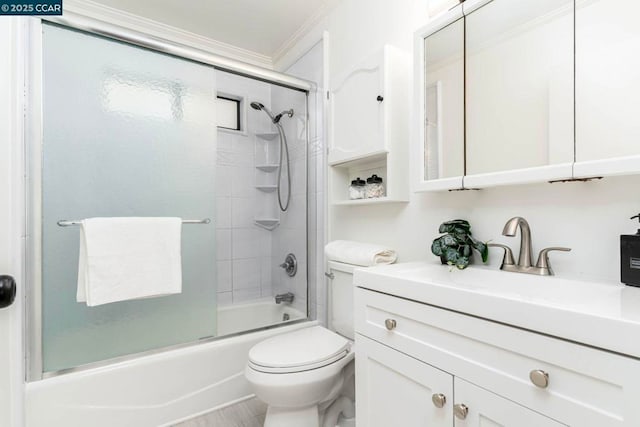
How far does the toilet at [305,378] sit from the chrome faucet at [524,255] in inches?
28.3

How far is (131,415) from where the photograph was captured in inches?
59.2

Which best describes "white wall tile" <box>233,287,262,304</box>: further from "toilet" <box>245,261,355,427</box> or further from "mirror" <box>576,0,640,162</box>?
"mirror" <box>576,0,640,162</box>

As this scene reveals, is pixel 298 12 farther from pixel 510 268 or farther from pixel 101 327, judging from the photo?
pixel 101 327

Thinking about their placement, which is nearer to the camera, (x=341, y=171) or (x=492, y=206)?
(x=492, y=206)

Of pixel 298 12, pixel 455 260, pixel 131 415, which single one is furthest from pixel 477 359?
pixel 298 12

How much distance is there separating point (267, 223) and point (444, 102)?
1758 mm

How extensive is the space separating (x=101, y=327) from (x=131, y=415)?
44 cm

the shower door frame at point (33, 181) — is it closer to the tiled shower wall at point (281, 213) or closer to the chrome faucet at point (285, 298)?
the tiled shower wall at point (281, 213)

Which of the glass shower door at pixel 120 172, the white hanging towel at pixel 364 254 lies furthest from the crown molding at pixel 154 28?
the white hanging towel at pixel 364 254

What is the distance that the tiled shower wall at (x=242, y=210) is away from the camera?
8.16 ft

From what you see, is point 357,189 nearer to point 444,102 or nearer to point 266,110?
point 444,102

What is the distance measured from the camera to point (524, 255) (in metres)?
1.06

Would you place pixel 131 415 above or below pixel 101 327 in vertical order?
below

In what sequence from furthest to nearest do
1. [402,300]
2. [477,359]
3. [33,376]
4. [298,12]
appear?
1. [298,12]
2. [33,376]
3. [402,300]
4. [477,359]
